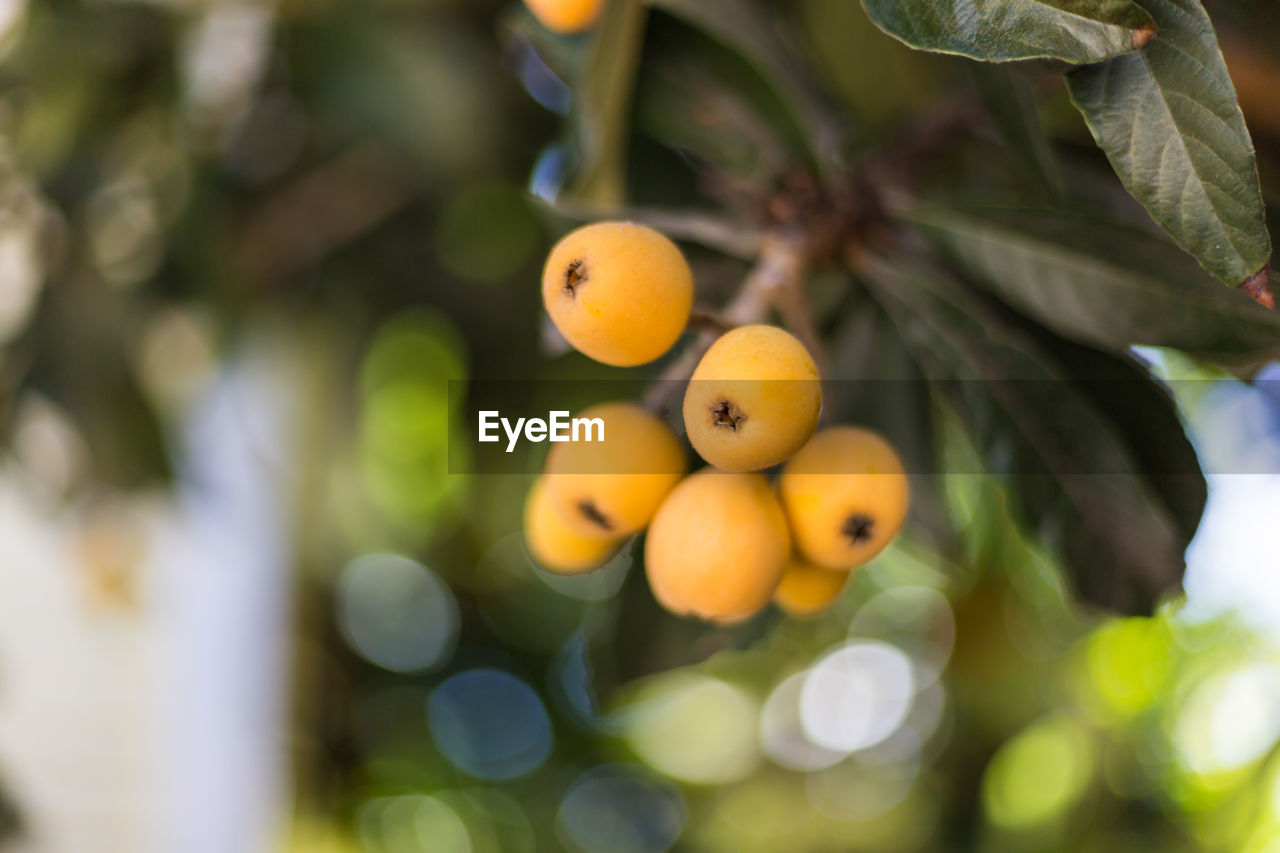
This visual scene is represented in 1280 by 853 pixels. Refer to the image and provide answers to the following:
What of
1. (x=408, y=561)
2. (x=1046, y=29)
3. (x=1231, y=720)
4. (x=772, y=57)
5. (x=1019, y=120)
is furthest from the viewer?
(x=408, y=561)

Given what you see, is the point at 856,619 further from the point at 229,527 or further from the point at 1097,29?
the point at 1097,29

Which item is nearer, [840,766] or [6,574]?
[840,766]

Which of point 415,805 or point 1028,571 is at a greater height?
point 1028,571

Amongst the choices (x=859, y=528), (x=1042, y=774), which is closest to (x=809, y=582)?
(x=859, y=528)

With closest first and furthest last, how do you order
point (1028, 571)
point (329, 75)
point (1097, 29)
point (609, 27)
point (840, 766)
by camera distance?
point (1097, 29) → point (609, 27) → point (329, 75) → point (1028, 571) → point (840, 766)

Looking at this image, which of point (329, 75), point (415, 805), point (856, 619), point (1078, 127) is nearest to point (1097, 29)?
point (1078, 127)

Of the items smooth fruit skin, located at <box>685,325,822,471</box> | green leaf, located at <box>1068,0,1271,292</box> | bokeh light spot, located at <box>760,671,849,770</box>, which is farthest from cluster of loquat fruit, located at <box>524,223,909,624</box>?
bokeh light spot, located at <box>760,671,849,770</box>

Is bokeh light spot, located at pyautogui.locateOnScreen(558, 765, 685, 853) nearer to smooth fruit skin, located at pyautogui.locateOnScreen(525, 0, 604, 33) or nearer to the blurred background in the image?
the blurred background

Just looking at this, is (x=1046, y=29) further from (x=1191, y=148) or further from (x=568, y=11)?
(x=568, y=11)
